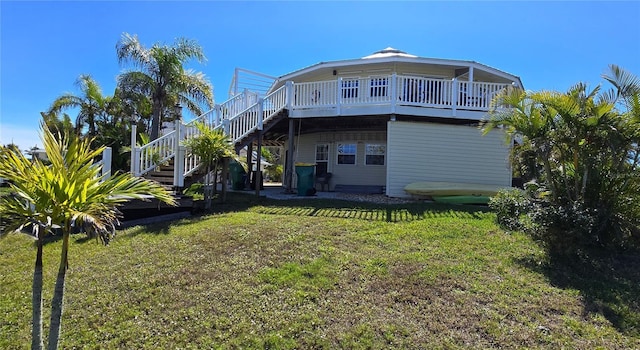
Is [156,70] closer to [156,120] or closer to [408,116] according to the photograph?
[156,120]

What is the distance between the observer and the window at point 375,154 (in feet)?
46.7

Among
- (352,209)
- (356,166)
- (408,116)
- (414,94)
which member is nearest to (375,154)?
(356,166)

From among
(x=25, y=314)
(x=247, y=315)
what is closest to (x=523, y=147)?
(x=247, y=315)

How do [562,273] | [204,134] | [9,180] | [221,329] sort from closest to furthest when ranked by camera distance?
1. [9,180]
2. [221,329]
3. [562,273]
4. [204,134]

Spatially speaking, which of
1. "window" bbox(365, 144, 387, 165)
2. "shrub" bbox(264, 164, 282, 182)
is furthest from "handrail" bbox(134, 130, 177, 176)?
"shrub" bbox(264, 164, 282, 182)

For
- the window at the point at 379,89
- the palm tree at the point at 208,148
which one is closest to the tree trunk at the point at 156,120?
the palm tree at the point at 208,148

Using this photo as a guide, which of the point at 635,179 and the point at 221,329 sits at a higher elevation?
the point at 635,179

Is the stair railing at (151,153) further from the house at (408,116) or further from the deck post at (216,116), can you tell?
the deck post at (216,116)

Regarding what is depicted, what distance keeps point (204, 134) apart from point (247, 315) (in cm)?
600

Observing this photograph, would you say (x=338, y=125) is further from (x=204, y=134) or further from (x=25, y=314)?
(x=25, y=314)

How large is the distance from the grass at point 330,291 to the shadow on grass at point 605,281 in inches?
0.9

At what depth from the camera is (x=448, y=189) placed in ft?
33.5

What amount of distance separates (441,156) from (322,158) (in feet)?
16.9

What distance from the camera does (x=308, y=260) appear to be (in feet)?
17.5
